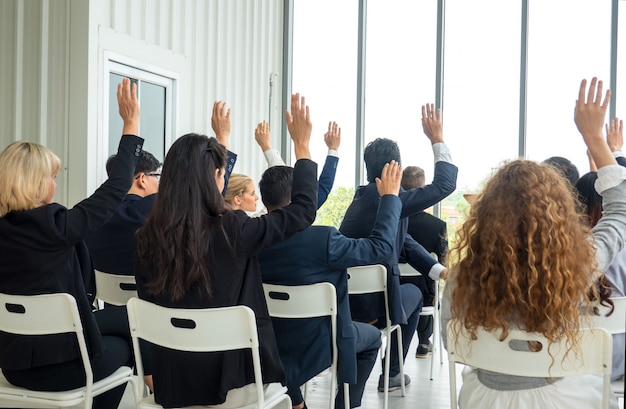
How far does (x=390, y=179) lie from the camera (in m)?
2.70

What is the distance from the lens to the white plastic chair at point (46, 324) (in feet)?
7.22

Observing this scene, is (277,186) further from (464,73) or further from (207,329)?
(464,73)

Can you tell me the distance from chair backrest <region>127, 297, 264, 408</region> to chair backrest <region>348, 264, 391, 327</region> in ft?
4.36

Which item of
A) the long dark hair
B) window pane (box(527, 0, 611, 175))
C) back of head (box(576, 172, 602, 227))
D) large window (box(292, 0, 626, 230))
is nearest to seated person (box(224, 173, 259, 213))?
the long dark hair

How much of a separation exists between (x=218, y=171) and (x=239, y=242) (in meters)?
0.28

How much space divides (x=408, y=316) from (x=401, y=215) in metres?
0.65

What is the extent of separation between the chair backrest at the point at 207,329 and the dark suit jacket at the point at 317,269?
71 centimetres

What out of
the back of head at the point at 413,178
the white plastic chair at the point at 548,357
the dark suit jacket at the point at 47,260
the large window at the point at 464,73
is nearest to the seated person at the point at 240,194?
the dark suit jacket at the point at 47,260

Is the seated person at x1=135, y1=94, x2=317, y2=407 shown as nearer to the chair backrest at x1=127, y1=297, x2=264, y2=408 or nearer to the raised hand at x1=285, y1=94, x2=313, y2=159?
the chair backrest at x1=127, y1=297, x2=264, y2=408

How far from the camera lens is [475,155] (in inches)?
258

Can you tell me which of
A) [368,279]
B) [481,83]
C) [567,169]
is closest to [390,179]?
[368,279]

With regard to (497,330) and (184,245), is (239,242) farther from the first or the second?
(497,330)

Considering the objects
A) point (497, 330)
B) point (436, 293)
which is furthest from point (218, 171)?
point (436, 293)

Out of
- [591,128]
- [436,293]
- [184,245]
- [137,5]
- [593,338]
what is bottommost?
[436,293]
